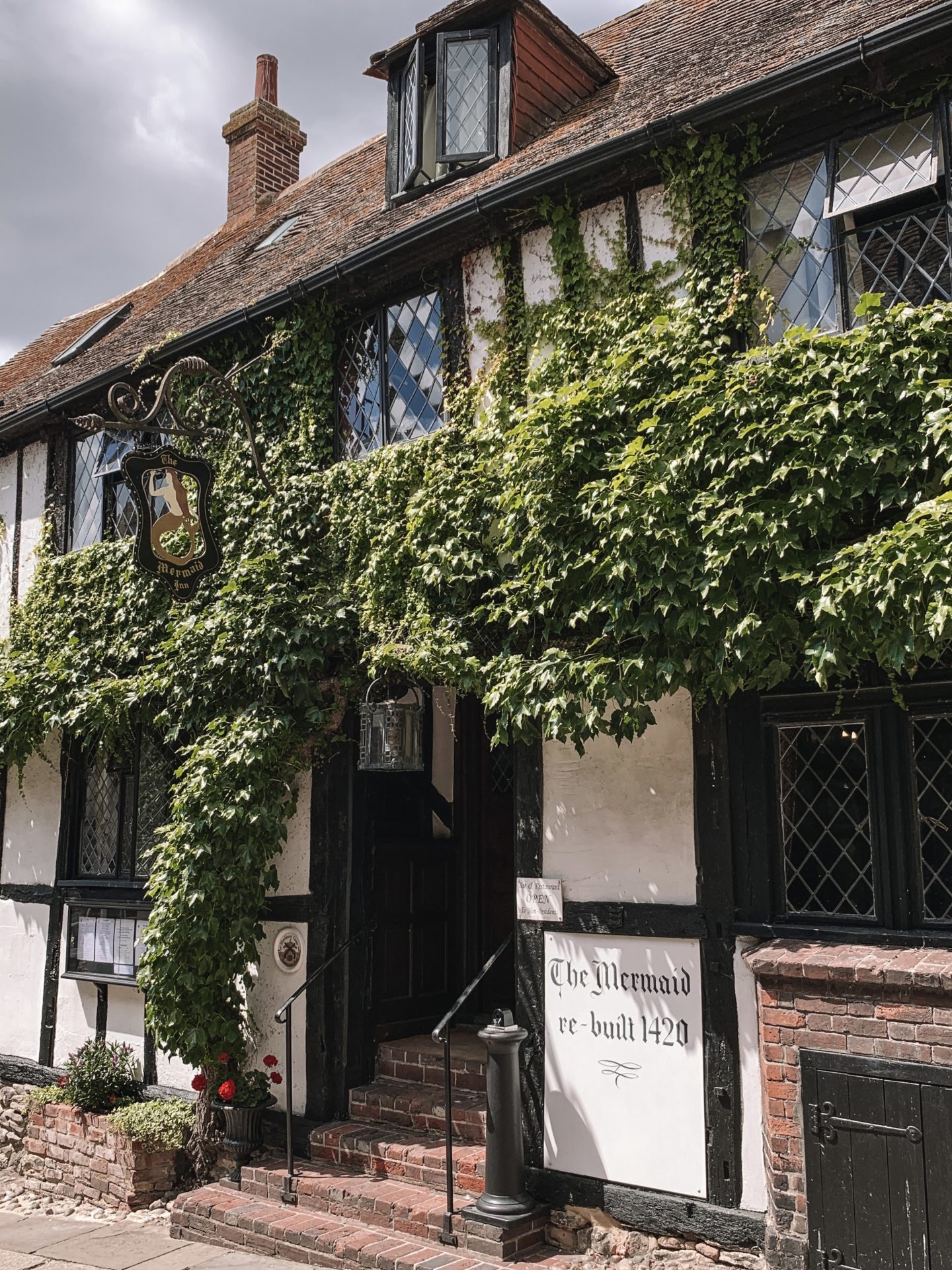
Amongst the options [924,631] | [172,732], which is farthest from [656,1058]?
[172,732]

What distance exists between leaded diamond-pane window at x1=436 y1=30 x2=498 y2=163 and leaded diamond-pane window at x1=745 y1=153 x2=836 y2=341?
9.66ft

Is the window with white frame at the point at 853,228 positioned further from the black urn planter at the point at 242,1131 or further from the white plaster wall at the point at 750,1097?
the black urn planter at the point at 242,1131

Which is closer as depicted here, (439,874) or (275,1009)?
(275,1009)

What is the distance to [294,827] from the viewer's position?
8367 millimetres

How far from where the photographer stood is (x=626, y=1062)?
20.3 ft

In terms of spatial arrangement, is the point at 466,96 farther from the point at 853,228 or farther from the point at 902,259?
the point at 902,259

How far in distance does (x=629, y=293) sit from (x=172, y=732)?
4.44 metres

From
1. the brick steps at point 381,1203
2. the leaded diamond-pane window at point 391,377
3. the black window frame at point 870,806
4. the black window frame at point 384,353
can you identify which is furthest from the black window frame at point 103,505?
the black window frame at point 870,806

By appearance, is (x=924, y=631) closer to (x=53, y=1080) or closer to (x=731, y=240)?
(x=731, y=240)

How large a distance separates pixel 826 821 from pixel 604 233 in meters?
3.72

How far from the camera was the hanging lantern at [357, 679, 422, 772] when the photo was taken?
282 inches

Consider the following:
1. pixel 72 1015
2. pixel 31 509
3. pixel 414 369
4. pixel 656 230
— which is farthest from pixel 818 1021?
pixel 31 509

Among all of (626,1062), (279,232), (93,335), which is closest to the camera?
(626,1062)

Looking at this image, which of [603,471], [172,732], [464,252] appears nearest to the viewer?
[603,471]
